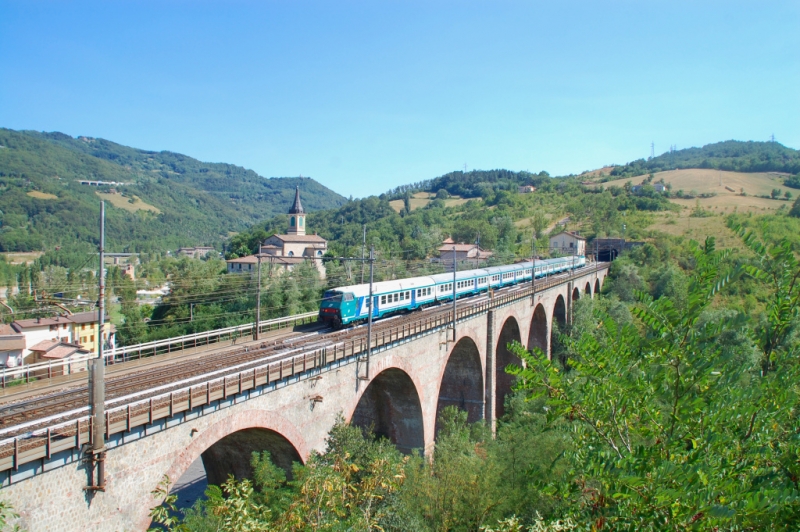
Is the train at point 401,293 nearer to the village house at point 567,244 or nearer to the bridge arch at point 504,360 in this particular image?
the bridge arch at point 504,360

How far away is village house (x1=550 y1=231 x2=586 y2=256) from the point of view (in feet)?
275

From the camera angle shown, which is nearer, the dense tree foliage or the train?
the dense tree foliage

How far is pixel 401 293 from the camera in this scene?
30.8 metres

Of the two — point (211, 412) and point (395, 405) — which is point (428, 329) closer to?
point (395, 405)

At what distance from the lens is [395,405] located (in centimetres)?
2453

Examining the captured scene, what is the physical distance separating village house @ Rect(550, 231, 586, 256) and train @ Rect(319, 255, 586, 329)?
38.4 meters

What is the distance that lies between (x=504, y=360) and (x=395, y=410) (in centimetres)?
1743

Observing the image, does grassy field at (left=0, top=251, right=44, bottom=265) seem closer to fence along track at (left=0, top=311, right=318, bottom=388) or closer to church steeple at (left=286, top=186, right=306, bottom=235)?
church steeple at (left=286, top=186, right=306, bottom=235)

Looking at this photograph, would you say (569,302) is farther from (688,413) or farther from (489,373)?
(688,413)

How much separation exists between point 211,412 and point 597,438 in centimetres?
982

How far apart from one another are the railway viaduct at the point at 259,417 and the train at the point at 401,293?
1620mm

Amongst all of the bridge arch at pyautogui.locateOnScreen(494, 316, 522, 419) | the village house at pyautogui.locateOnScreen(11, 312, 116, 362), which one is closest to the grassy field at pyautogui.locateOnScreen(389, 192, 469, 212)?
the village house at pyautogui.locateOnScreen(11, 312, 116, 362)

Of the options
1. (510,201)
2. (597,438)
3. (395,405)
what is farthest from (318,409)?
(510,201)

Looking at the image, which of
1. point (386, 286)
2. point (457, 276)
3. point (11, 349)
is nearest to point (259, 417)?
point (386, 286)
